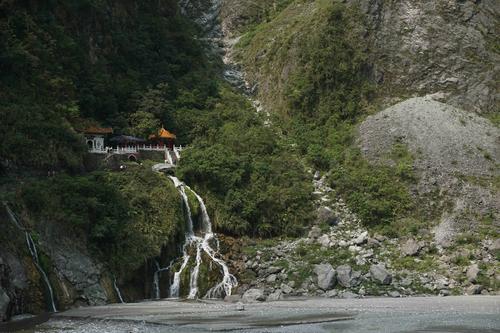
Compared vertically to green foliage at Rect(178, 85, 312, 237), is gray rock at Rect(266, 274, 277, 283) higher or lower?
lower

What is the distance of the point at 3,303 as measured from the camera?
32688mm

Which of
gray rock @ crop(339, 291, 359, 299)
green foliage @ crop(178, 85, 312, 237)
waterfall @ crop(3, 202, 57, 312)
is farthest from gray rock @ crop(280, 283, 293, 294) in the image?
waterfall @ crop(3, 202, 57, 312)

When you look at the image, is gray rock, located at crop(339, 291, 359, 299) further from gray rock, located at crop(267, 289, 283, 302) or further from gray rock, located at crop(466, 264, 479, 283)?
gray rock, located at crop(466, 264, 479, 283)

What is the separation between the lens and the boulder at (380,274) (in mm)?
47625

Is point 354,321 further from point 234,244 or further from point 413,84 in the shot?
point 413,84

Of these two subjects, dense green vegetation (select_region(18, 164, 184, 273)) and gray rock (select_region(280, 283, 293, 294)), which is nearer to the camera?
dense green vegetation (select_region(18, 164, 184, 273))

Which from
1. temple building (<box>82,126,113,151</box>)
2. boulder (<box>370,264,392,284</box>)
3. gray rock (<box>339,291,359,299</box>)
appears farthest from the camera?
temple building (<box>82,126,113,151</box>)

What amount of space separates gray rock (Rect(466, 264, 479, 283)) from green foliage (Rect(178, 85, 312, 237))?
14407mm

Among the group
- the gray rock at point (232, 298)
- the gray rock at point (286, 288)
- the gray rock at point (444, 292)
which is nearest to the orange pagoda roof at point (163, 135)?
the gray rock at point (232, 298)

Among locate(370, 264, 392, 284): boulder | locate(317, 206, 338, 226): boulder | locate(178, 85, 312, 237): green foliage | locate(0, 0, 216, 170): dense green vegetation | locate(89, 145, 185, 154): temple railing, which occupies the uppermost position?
locate(0, 0, 216, 170): dense green vegetation

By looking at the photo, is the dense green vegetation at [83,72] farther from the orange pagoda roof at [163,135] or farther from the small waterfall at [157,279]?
the small waterfall at [157,279]

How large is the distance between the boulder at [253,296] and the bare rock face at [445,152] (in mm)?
17818

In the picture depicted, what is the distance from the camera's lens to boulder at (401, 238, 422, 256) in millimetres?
51938

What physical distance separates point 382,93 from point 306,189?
21.4 metres
